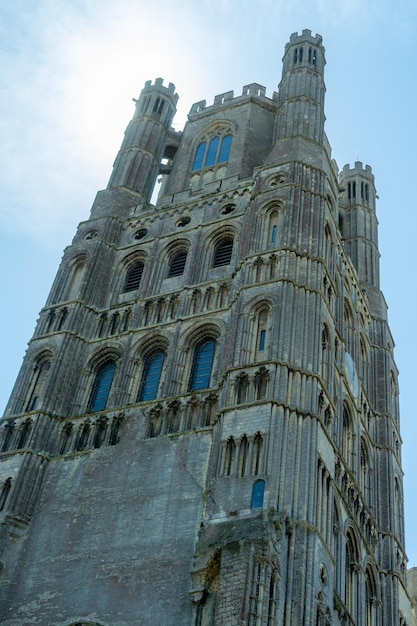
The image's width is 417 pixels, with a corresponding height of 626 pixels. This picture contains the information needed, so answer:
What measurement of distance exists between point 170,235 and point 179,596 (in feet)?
53.1

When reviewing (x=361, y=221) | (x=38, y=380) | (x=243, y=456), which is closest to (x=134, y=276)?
(x=38, y=380)

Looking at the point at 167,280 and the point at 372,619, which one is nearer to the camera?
the point at 372,619

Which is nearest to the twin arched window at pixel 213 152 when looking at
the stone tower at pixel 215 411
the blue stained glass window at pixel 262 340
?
the stone tower at pixel 215 411

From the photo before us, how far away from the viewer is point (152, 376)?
2950 cm

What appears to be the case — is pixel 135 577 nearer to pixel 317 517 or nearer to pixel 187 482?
pixel 187 482

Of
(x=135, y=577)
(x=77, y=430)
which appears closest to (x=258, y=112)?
(x=77, y=430)

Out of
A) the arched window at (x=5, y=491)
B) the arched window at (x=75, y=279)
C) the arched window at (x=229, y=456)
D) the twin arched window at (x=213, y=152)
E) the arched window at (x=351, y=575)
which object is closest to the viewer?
the arched window at (x=229, y=456)

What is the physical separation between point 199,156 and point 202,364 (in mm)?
15061

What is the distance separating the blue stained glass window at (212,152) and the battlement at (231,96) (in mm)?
3062

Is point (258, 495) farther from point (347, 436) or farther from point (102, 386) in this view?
point (102, 386)

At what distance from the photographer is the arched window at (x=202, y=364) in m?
28.2

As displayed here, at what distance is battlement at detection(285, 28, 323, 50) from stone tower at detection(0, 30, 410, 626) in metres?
0.62

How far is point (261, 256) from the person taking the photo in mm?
29719

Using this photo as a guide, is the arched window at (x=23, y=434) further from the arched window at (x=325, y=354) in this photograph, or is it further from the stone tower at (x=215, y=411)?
the arched window at (x=325, y=354)
